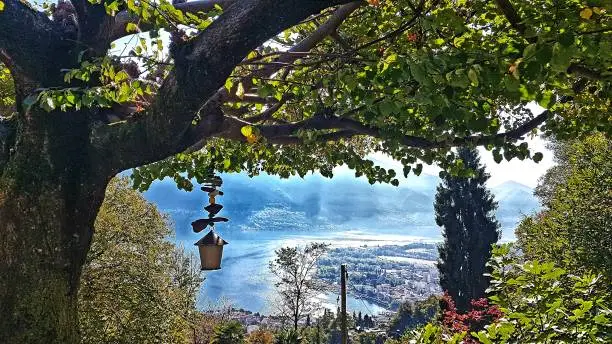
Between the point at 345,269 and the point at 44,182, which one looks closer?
the point at 44,182

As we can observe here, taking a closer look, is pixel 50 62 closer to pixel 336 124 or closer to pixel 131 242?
pixel 336 124

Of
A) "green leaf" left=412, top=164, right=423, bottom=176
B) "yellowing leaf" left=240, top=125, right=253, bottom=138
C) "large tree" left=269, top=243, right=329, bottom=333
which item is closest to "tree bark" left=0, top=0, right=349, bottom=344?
"yellowing leaf" left=240, top=125, right=253, bottom=138

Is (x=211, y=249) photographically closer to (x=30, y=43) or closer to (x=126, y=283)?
(x=30, y=43)

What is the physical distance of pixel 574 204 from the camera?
495 inches

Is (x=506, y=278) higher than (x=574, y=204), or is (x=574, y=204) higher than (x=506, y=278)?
(x=574, y=204)

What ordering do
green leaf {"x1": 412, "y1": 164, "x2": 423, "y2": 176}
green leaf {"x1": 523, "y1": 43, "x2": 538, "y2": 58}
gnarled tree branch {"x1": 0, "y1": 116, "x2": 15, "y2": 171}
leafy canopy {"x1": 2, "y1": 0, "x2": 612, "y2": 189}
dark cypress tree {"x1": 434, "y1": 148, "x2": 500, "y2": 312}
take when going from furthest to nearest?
dark cypress tree {"x1": 434, "y1": 148, "x2": 500, "y2": 312} → green leaf {"x1": 412, "y1": 164, "x2": 423, "y2": 176} → gnarled tree branch {"x1": 0, "y1": 116, "x2": 15, "y2": 171} → leafy canopy {"x1": 2, "y1": 0, "x2": 612, "y2": 189} → green leaf {"x1": 523, "y1": 43, "x2": 538, "y2": 58}

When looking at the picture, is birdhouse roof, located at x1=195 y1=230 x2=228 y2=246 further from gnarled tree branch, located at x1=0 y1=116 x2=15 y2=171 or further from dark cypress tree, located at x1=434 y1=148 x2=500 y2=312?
dark cypress tree, located at x1=434 y1=148 x2=500 y2=312

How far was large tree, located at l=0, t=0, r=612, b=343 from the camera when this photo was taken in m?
2.71

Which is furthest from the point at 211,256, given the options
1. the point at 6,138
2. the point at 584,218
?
the point at 584,218

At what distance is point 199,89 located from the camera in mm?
3113

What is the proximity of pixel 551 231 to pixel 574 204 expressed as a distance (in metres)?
1.37

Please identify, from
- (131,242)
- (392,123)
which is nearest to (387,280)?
(131,242)

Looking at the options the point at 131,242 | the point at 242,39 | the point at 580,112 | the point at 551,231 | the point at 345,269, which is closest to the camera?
the point at 242,39

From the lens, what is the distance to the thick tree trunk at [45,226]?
3596 mm
